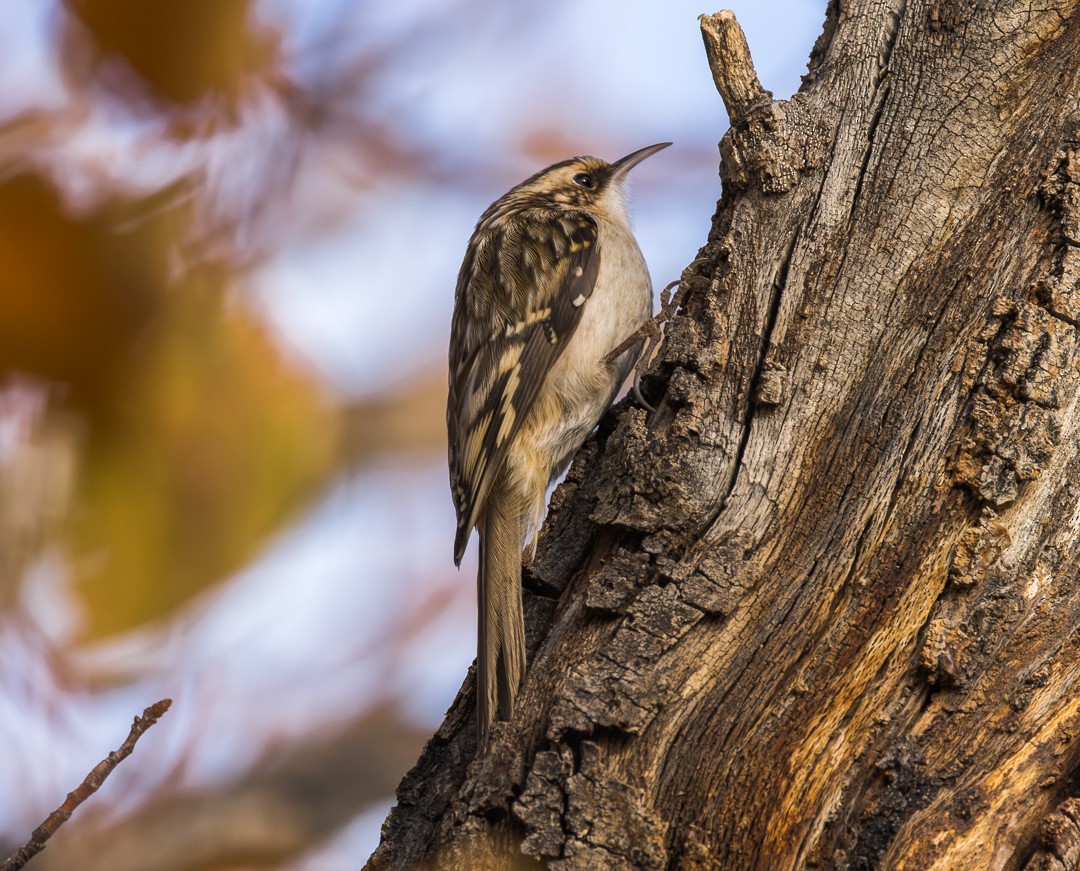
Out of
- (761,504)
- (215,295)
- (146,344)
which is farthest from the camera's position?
(761,504)

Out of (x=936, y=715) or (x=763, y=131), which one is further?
(x=763, y=131)

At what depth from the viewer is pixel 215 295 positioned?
4.84ft

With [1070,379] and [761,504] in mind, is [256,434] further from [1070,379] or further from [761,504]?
[1070,379]

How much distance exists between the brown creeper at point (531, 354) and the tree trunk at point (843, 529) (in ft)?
1.97

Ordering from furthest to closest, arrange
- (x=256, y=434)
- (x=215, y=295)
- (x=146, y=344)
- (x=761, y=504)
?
(x=761, y=504) → (x=256, y=434) → (x=215, y=295) → (x=146, y=344)

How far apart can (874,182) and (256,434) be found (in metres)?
1.20

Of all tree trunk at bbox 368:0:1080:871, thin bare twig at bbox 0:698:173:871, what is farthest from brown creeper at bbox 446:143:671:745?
thin bare twig at bbox 0:698:173:871

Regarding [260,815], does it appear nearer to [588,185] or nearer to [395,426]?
[395,426]

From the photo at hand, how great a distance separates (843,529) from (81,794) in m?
1.20

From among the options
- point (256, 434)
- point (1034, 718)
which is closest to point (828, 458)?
point (1034, 718)

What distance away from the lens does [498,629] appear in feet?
6.94

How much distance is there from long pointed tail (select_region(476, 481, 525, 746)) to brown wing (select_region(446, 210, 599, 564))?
0.25m

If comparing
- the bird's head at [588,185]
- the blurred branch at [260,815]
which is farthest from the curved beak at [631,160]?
the blurred branch at [260,815]

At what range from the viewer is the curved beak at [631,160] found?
3352mm
